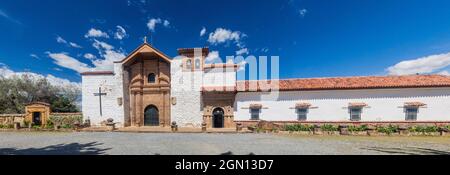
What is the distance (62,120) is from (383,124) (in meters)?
29.0

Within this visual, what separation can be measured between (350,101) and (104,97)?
2289cm

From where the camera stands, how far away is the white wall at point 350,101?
15430 mm

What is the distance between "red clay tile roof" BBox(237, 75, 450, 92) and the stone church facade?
57 millimetres

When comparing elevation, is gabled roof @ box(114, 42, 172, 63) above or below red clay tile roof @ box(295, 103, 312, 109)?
above

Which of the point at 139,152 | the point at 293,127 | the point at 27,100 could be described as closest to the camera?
the point at 139,152

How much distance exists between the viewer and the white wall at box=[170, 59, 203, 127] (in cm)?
1820

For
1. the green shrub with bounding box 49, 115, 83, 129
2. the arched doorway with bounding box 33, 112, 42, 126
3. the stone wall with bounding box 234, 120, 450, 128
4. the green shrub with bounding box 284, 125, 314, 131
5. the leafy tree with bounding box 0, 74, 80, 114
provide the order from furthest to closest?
the leafy tree with bounding box 0, 74, 80, 114 < the arched doorway with bounding box 33, 112, 42, 126 < the green shrub with bounding box 49, 115, 83, 129 < the stone wall with bounding box 234, 120, 450, 128 < the green shrub with bounding box 284, 125, 314, 131

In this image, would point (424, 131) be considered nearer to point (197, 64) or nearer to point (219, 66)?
point (219, 66)

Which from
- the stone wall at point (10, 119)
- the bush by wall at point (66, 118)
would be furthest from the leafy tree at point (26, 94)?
the bush by wall at point (66, 118)

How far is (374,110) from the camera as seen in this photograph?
1609 cm

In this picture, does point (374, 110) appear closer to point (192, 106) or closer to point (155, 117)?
point (192, 106)

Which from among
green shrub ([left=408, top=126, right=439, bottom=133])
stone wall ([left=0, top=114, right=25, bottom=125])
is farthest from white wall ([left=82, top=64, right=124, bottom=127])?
green shrub ([left=408, top=126, right=439, bottom=133])

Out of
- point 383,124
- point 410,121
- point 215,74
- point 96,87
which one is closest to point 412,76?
point 410,121

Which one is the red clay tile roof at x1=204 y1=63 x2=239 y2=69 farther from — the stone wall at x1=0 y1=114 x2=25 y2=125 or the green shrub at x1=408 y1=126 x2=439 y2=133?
the stone wall at x1=0 y1=114 x2=25 y2=125
